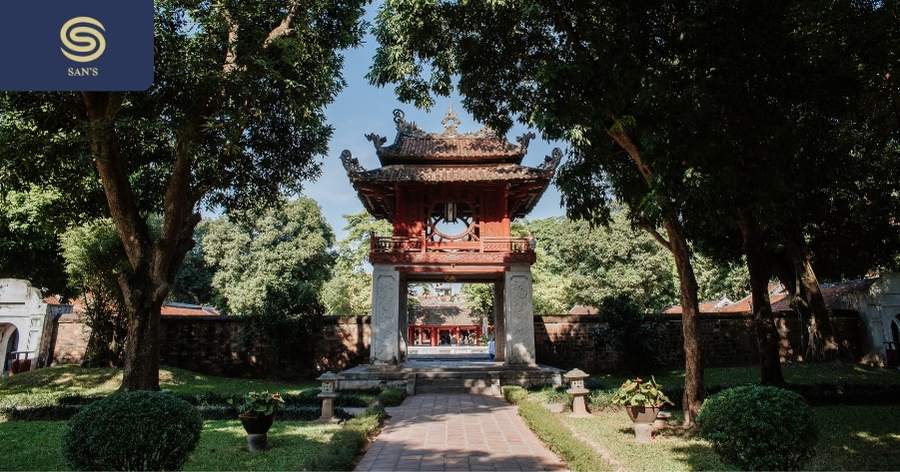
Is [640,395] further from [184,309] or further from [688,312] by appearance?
[184,309]

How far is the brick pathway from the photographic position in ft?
20.7

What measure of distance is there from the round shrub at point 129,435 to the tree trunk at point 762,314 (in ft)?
37.2

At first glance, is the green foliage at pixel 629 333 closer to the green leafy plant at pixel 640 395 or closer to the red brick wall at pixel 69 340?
the green leafy plant at pixel 640 395

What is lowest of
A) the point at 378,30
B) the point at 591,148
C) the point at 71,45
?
the point at 591,148

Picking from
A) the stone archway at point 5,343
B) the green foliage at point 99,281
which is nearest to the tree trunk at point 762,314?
the green foliage at point 99,281

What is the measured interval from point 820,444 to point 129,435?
8.48 metres

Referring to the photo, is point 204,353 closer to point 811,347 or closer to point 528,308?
point 528,308

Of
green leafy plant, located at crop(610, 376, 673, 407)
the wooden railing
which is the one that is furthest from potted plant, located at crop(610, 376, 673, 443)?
the wooden railing

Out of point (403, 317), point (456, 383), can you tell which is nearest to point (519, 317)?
point (456, 383)

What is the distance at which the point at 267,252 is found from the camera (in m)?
33.4

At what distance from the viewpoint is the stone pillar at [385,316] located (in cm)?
1533

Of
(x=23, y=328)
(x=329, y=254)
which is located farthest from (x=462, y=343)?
(x=23, y=328)

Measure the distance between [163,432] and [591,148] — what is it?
24.9 feet

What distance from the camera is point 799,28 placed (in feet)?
25.2
